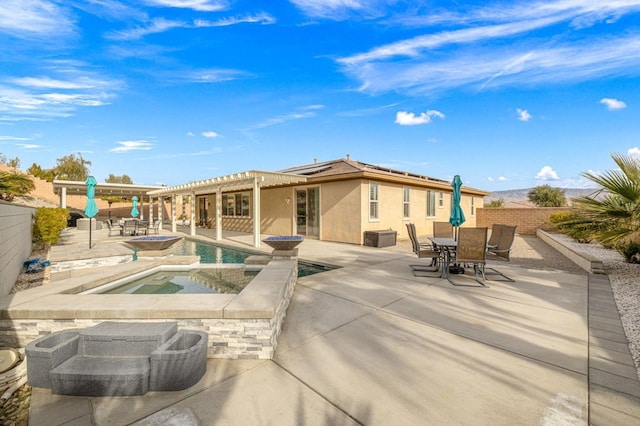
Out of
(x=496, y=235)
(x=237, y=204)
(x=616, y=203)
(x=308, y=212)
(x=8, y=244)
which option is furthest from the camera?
(x=237, y=204)

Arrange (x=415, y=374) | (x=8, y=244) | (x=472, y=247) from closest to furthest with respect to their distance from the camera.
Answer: (x=415, y=374), (x=8, y=244), (x=472, y=247)

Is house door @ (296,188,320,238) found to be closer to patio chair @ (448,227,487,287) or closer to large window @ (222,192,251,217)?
large window @ (222,192,251,217)

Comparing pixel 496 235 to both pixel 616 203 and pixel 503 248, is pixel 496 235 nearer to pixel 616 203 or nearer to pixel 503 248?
pixel 503 248

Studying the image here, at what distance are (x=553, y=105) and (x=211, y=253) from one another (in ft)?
63.0

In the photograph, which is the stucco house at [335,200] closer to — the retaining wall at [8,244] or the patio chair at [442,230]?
the patio chair at [442,230]

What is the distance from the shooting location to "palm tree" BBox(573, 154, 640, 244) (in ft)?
19.1

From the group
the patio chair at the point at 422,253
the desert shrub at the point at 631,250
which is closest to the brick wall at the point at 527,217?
the desert shrub at the point at 631,250

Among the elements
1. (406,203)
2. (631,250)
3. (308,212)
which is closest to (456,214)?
(631,250)

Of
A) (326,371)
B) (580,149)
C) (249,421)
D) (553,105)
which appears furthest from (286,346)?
(580,149)

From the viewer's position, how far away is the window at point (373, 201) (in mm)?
11949

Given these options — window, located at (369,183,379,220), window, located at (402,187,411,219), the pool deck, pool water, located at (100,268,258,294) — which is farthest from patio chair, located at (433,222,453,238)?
pool water, located at (100,268,258,294)

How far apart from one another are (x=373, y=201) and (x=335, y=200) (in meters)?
1.69

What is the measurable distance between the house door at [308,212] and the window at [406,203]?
167 inches

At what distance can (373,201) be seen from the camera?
474 inches
